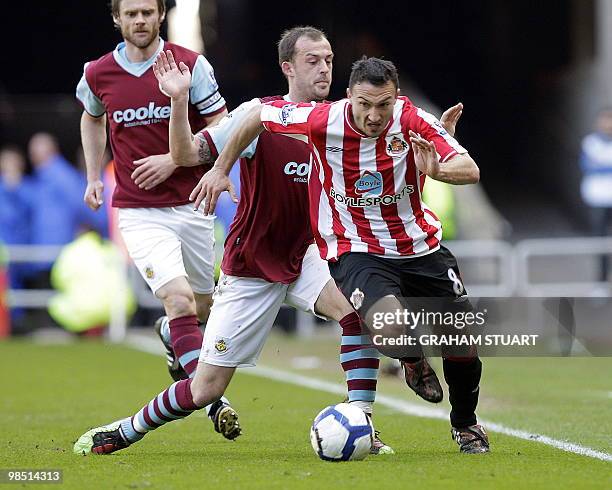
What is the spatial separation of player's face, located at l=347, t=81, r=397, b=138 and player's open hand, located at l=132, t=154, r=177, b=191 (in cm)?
156

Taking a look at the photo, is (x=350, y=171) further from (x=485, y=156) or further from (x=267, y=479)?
(x=485, y=156)

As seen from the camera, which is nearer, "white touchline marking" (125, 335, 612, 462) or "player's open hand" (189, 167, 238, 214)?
"player's open hand" (189, 167, 238, 214)

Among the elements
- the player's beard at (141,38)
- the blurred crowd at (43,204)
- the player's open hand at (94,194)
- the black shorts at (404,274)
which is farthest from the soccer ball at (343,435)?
the blurred crowd at (43,204)

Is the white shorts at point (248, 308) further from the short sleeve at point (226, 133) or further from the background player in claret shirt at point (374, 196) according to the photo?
the short sleeve at point (226, 133)

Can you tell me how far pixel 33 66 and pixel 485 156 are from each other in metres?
6.67

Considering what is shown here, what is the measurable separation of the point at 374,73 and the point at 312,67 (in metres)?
0.81

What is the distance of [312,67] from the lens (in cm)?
707

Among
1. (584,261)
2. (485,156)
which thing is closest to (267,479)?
(584,261)

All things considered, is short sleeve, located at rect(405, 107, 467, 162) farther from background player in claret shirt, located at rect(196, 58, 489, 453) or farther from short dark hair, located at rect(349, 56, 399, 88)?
short dark hair, located at rect(349, 56, 399, 88)

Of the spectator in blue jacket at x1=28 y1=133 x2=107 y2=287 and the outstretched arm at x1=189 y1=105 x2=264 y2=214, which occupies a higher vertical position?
the outstretched arm at x1=189 y1=105 x2=264 y2=214

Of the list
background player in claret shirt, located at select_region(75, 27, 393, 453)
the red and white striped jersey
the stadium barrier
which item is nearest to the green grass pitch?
background player in claret shirt, located at select_region(75, 27, 393, 453)

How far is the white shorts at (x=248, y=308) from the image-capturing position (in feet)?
22.5

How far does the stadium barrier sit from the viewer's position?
1650cm

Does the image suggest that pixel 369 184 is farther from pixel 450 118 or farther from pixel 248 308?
pixel 248 308
